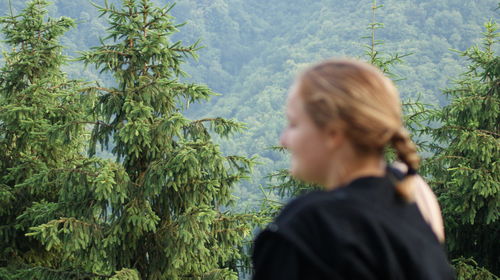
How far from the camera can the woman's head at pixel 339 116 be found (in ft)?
3.93

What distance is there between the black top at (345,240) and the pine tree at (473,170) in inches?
363

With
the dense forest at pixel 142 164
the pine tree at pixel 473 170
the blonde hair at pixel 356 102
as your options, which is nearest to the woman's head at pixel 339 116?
the blonde hair at pixel 356 102

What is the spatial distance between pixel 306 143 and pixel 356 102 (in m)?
0.13

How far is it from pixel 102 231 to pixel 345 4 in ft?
388

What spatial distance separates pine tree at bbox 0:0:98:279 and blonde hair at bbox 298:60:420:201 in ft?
34.4

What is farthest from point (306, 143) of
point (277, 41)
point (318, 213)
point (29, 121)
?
point (277, 41)

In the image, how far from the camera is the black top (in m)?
1.12

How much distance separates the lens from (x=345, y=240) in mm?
1118

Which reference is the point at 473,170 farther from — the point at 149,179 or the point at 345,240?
the point at 345,240

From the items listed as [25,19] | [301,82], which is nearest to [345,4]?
[25,19]

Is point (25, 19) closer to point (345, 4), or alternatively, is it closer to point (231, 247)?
point (231, 247)

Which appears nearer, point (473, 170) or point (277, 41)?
point (473, 170)

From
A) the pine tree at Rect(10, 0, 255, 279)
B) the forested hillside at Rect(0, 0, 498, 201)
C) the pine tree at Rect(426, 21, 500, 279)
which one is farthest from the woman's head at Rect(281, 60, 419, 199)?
the forested hillside at Rect(0, 0, 498, 201)

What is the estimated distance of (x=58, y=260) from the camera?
1294 cm
